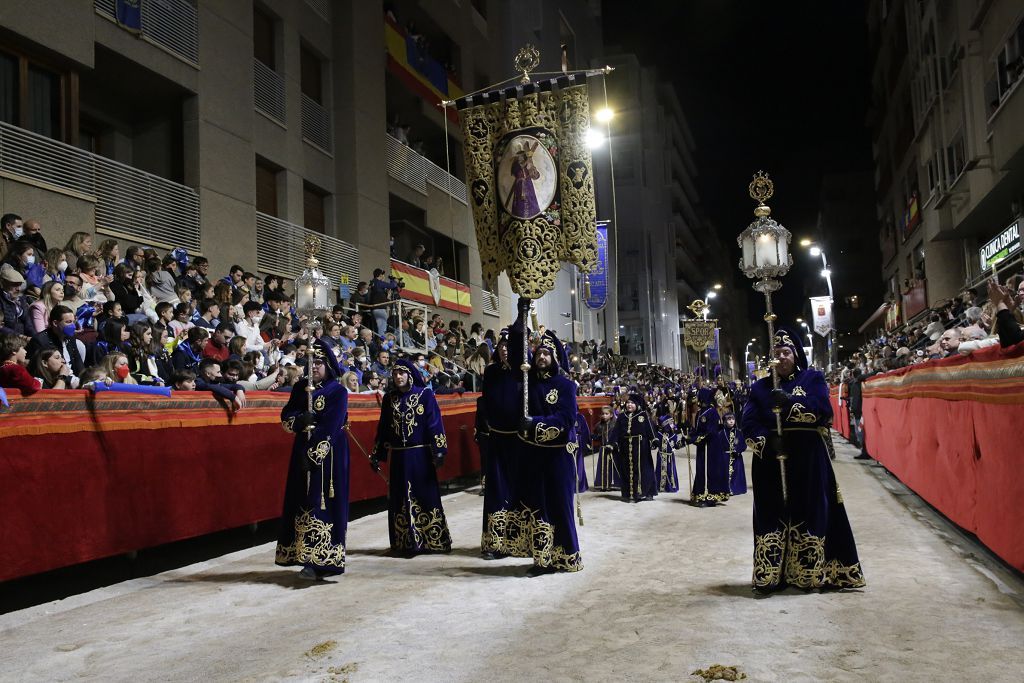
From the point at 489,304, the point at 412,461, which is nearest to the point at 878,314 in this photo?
the point at 489,304

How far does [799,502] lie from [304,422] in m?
4.43

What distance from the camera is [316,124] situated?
70.4ft

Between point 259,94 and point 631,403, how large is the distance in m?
11.5

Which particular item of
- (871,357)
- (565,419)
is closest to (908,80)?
(871,357)

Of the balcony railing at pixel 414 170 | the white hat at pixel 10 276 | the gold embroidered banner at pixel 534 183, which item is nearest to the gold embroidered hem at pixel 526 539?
the gold embroidered banner at pixel 534 183

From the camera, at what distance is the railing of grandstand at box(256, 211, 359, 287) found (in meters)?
18.4

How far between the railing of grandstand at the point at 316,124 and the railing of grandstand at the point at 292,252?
250 cm

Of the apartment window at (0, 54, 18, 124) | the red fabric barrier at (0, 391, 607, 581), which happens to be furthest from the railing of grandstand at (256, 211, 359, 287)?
the red fabric barrier at (0, 391, 607, 581)

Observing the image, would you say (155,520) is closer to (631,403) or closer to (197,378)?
(197,378)

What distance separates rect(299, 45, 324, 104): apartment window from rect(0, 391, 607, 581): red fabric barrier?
13.8 metres

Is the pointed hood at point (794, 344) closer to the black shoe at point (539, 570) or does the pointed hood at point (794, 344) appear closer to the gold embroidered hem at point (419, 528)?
the black shoe at point (539, 570)

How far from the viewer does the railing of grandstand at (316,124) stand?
21.0m

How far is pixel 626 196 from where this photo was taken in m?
64.1

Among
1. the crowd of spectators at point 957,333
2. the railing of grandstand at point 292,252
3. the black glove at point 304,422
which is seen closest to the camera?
the crowd of spectators at point 957,333
